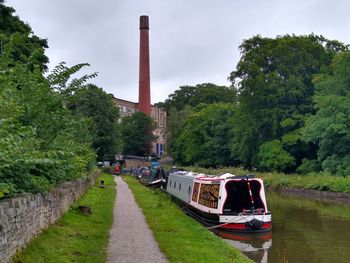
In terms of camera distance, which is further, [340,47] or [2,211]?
[340,47]

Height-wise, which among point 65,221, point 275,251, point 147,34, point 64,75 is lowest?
point 275,251

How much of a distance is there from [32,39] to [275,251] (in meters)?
23.2

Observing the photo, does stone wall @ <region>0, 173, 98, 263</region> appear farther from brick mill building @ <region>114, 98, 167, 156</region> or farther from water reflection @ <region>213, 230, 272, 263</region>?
brick mill building @ <region>114, 98, 167, 156</region>

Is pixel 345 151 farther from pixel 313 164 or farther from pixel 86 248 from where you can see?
pixel 86 248

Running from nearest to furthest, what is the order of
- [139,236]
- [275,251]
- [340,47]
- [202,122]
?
[139,236] < [275,251] < [340,47] < [202,122]

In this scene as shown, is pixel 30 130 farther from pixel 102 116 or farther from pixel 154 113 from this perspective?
pixel 154 113

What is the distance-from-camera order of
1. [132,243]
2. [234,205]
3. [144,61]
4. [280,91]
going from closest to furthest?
[132,243]
[234,205]
[280,91]
[144,61]

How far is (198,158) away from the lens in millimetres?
67125

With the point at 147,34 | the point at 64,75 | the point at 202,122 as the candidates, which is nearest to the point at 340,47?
the point at 202,122

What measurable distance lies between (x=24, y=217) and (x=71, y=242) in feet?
7.90

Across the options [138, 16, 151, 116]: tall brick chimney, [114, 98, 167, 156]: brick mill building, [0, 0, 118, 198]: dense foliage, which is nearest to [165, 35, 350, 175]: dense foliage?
[138, 16, 151, 116]: tall brick chimney

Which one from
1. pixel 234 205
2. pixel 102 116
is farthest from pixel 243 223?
pixel 102 116

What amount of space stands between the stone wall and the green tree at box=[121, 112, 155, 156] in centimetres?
6928

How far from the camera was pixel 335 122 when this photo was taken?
3531 centimetres
